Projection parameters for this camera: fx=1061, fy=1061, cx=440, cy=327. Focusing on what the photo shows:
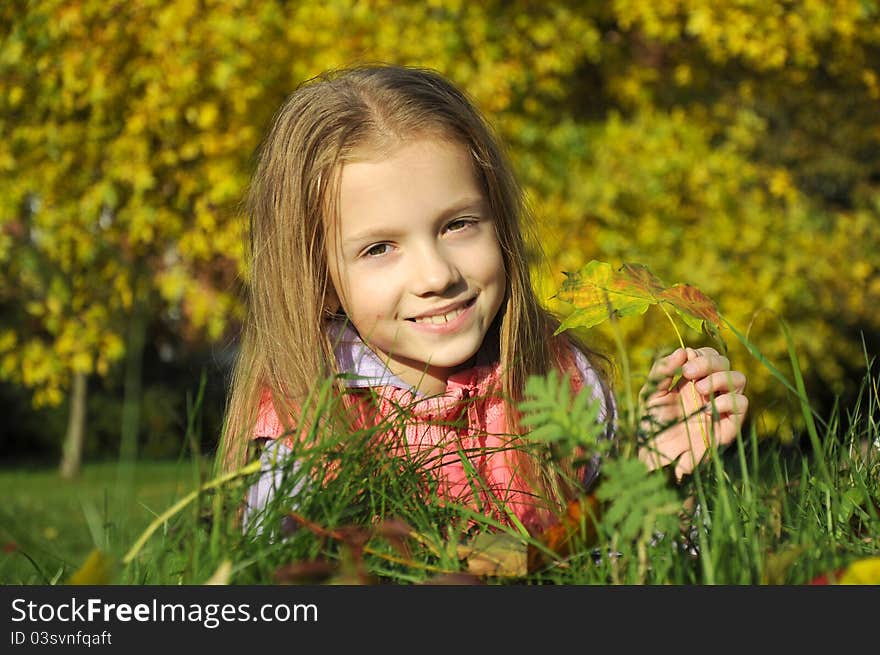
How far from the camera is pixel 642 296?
1486 millimetres

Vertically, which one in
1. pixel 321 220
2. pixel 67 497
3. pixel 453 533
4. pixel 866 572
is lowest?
pixel 866 572

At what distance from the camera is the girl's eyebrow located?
1.95 meters

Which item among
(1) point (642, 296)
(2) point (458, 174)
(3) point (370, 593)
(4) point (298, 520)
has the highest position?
(2) point (458, 174)

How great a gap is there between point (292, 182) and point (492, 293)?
18.6 inches

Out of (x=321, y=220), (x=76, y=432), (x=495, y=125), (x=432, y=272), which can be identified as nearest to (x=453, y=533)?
(x=432, y=272)

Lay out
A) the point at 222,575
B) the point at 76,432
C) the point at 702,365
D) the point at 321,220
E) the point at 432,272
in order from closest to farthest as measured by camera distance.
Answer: the point at 222,575 < the point at 702,365 < the point at 432,272 < the point at 321,220 < the point at 76,432

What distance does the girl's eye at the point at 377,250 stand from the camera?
1.99 m

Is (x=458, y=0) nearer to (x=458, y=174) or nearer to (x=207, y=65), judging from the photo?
(x=207, y=65)

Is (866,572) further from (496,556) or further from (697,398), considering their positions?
(697,398)

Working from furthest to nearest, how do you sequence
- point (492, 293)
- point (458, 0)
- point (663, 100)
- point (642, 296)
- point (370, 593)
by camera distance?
point (663, 100)
point (458, 0)
point (492, 293)
point (642, 296)
point (370, 593)

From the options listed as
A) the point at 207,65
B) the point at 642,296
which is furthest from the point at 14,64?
the point at 642,296

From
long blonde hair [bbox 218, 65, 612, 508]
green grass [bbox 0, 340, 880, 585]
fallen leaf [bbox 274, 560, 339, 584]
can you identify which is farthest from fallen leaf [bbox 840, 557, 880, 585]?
long blonde hair [bbox 218, 65, 612, 508]

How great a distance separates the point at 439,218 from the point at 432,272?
11 centimetres

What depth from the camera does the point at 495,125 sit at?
4992 millimetres
